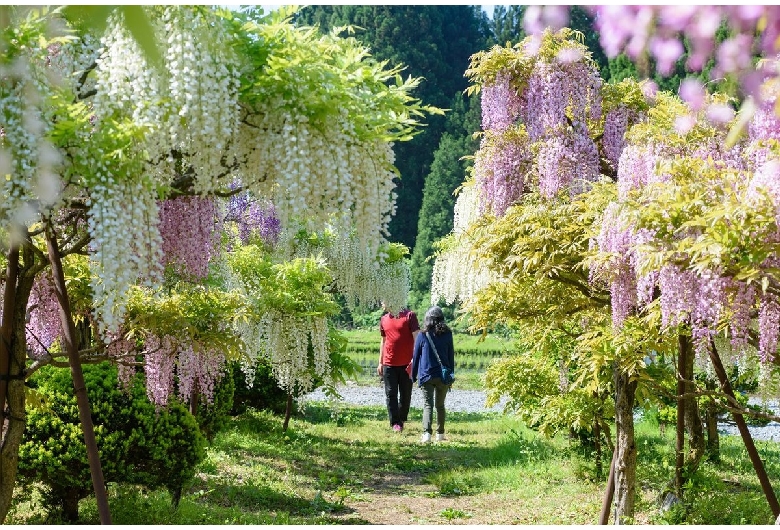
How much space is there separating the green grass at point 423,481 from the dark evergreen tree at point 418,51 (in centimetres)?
2456

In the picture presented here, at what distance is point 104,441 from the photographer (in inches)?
200

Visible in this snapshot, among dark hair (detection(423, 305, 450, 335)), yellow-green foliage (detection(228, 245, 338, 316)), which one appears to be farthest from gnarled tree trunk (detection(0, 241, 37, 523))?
dark hair (detection(423, 305, 450, 335))

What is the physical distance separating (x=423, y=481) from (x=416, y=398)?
9490 millimetres

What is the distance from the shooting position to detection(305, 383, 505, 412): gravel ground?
1506 cm

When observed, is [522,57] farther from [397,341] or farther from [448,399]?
[448,399]

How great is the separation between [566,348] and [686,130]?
2.54 m

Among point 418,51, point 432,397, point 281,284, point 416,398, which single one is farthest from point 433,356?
point 418,51

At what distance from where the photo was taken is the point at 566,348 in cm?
698

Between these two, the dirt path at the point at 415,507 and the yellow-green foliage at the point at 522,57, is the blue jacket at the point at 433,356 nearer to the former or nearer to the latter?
the dirt path at the point at 415,507

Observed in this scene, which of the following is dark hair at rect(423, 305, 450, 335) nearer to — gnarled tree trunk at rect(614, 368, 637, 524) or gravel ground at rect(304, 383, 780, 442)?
gravel ground at rect(304, 383, 780, 442)

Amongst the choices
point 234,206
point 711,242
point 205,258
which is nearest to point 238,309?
point 205,258

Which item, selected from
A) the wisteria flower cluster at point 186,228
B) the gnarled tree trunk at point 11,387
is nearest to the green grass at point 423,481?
the gnarled tree trunk at point 11,387

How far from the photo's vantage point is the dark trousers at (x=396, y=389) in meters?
10.5

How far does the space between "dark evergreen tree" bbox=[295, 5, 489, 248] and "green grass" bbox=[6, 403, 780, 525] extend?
24.6 m
